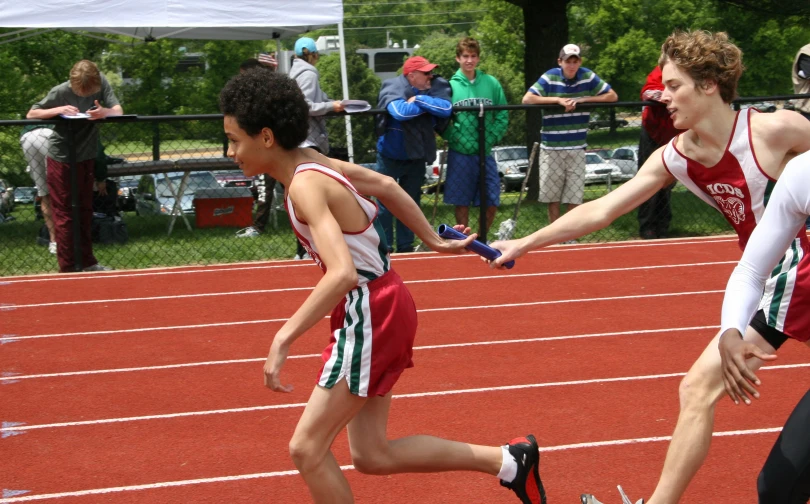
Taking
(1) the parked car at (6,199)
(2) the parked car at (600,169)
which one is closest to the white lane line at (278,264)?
(1) the parked car at (6,199)

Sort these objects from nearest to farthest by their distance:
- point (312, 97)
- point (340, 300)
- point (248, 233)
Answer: point (340, 300) → point (312, 97) → point (248, 233)

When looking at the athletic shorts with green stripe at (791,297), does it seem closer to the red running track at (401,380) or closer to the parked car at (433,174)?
the red running track at (401,380)

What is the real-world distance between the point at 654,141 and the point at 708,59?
7.05 m

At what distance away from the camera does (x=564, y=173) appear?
10.2 m

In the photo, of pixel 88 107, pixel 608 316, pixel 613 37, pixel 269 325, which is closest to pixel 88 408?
pixel 269 325

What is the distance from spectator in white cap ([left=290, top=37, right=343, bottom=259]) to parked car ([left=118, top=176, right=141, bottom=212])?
3100 mm

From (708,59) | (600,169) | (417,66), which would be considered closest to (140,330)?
(417,66)

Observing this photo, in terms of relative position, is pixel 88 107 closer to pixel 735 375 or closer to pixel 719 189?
pixel 719 189

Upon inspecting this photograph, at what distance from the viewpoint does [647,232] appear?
34.9 ft

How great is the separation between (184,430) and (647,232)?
665 cm

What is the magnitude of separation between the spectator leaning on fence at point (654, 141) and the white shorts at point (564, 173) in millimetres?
629

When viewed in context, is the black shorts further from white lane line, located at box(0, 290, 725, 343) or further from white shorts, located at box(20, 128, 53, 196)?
white shorts, located at box(20, 128, 53, 196)

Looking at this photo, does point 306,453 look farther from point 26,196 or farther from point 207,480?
point 26,196

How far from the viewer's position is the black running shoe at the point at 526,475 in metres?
3.79
